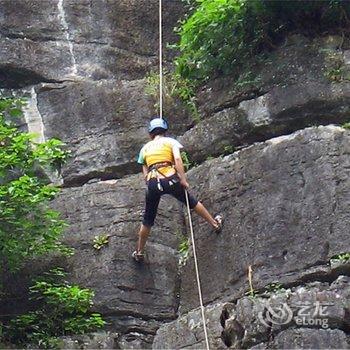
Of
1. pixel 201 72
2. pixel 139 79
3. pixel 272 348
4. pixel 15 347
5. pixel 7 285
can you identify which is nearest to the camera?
pixel 272 348

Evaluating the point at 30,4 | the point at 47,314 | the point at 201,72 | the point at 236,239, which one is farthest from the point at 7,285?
the point at 30,4

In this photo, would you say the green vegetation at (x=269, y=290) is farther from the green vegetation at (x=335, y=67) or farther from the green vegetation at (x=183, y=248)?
the green vegetation at (x=335, y=67)

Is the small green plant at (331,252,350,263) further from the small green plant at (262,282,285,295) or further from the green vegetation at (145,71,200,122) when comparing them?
the green vegetation at (145,71,200,122)

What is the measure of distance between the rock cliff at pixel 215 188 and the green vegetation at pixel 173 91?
0.35 ft

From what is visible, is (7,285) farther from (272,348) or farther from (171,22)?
(171,22)

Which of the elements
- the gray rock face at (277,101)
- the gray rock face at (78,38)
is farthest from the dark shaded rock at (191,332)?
the gray rock face at (78,38)

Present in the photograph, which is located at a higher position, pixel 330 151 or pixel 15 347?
pixel 330 151

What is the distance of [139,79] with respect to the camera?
12.5 meters

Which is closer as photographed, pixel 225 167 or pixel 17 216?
pixel 17 216

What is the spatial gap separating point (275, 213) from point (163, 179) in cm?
110

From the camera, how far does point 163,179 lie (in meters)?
9.97

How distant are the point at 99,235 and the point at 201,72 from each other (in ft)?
7.30

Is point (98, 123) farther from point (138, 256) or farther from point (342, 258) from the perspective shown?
point (342, 258)

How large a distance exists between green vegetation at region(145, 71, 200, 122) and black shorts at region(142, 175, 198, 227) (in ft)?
5.51
